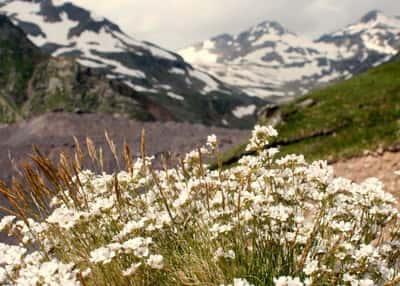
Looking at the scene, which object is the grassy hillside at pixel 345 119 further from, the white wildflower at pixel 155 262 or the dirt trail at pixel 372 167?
the white wildflower at pixel 155 262

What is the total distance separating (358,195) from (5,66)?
116 meters

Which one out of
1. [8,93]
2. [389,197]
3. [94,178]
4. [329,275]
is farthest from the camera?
[8,93]

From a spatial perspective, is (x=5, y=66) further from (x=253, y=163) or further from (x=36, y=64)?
(x=253, y=163)

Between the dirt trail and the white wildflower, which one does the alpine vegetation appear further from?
the dirt trail

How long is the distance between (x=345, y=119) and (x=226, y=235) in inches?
783

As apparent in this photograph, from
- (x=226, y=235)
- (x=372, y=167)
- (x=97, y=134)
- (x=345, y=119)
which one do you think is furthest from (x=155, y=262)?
(x=97, y=134)

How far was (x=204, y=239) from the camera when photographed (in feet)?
16.3

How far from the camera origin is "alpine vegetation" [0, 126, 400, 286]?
4.12m

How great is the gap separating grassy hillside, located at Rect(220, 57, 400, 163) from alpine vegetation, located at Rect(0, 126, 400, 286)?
12598 mm

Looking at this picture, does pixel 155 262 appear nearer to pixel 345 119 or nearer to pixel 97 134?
pixel 345 119

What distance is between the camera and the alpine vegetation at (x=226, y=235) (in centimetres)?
412

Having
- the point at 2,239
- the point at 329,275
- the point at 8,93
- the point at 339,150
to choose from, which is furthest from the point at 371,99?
the point at 8,93

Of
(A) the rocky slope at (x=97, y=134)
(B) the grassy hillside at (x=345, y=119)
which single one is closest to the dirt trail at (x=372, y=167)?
(B) the grassy hillside at (x=345, y=119)

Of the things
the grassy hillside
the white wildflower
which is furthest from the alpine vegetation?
the grassy hillside
